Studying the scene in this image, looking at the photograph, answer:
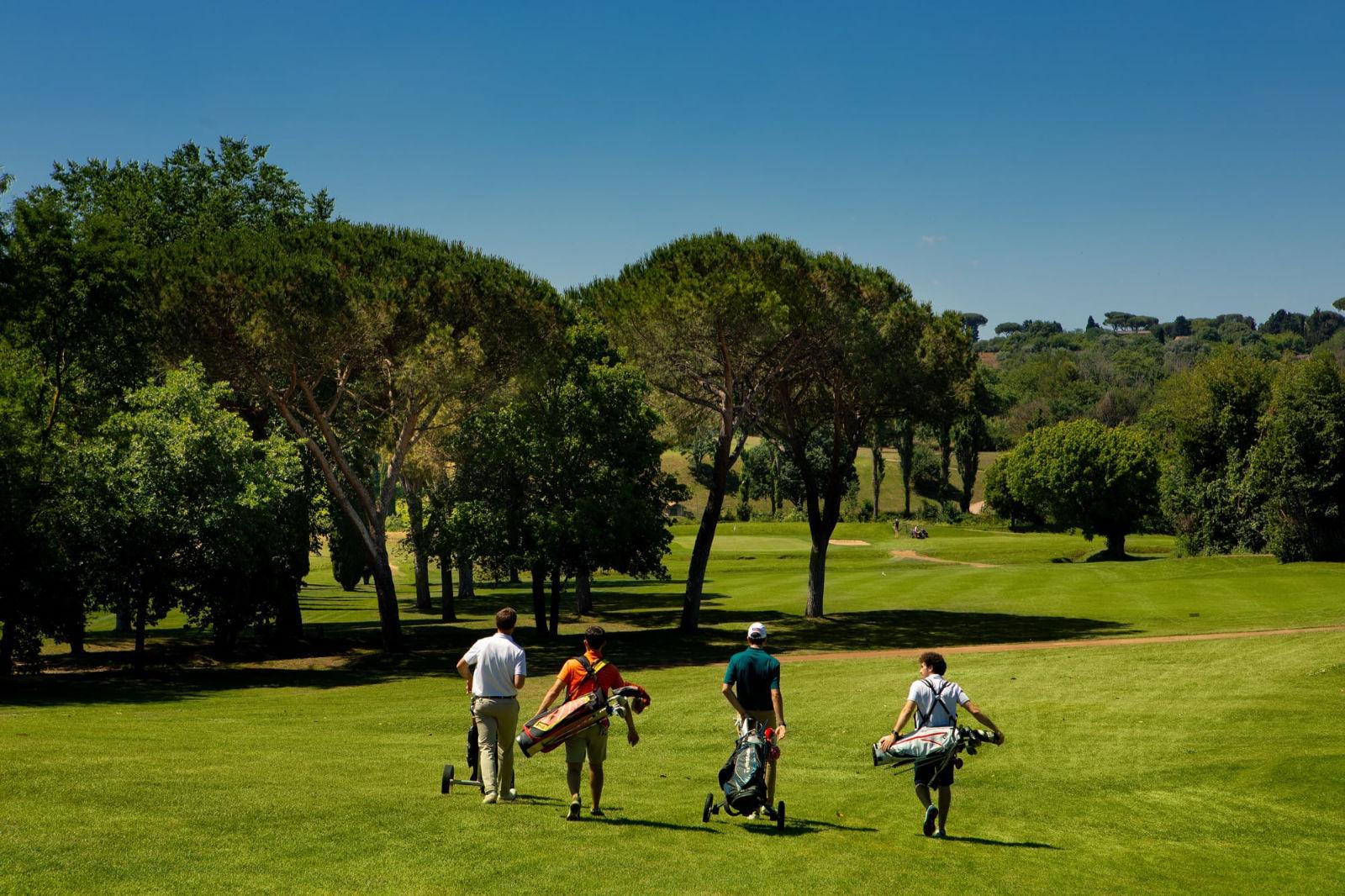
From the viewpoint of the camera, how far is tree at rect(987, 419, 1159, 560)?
276 ft

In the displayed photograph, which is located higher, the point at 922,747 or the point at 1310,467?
the point at 1310,467

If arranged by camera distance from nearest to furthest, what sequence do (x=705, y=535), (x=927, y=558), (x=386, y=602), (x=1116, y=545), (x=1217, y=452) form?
(x=386, y=602) < (x=705, y=535) < (x=1217, y=452) < (x=927, y=558) < (x=1116, y=545)

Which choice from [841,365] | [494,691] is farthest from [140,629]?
[841,365]

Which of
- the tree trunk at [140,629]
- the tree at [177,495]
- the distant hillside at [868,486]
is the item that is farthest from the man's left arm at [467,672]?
the distant hillside at [868,486]

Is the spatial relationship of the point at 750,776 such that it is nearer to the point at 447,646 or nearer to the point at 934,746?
the point at 934,746

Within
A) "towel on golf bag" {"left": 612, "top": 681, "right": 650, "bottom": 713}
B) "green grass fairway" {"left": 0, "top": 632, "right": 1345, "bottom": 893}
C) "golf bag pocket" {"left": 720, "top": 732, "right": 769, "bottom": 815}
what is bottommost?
"green grass fairway" {"left": 0, "top": 632, "right": 1345, "bottom": 893}

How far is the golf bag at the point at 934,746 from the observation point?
12.8 m

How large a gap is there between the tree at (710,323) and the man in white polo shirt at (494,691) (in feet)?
96.4

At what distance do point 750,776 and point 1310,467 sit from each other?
57684mm

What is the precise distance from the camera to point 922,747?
12812 mm

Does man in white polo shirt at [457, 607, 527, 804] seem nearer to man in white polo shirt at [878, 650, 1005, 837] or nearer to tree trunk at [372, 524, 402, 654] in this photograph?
man in white polo shirt at [878, 650, 1005, 837]

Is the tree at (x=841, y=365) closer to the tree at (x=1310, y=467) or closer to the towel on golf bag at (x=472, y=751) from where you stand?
the tree at (x=1310, y=467)

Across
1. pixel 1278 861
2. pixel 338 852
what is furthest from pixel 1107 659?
pixel 338 852

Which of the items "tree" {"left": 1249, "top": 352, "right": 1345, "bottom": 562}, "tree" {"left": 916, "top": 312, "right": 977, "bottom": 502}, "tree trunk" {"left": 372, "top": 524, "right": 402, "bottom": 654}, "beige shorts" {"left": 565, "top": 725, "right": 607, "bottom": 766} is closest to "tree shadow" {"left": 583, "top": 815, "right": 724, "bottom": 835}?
"beige shorts" {"left": 565, "top": 725, "right": 607, "bottom": 766}
